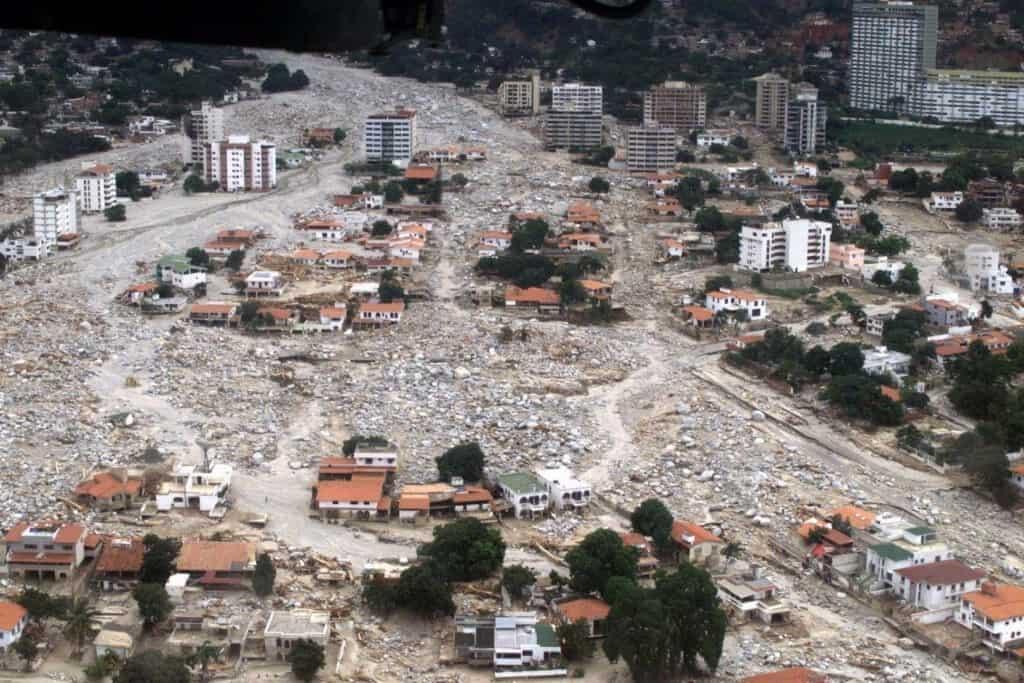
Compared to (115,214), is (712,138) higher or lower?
higher

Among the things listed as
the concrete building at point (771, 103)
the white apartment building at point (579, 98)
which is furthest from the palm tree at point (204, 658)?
the concrete building at point (771, 103)

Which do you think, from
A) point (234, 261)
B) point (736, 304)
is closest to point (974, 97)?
point (736, 304)

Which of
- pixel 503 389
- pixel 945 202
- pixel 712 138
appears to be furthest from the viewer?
pixel 712 138

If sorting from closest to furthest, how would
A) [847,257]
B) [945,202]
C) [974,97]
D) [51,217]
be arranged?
[847,257] < [51,217] < [945,202] < [974,97]

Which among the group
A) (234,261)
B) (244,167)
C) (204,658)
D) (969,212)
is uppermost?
(244,167)

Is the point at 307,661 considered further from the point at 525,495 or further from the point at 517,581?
the point at 525,495

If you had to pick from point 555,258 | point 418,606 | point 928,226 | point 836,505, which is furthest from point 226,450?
point 928,226

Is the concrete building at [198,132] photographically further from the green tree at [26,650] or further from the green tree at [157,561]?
the green tree at [26,650]

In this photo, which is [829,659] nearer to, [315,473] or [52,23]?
[315,473]
